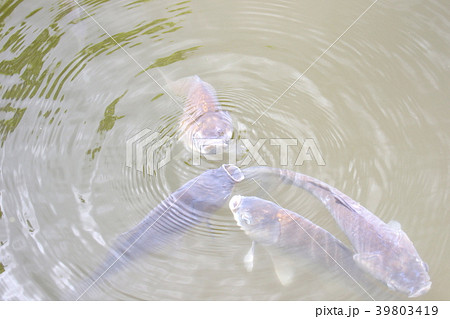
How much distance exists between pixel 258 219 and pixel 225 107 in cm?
121

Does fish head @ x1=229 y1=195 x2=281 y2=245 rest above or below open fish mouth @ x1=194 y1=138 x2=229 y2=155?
below

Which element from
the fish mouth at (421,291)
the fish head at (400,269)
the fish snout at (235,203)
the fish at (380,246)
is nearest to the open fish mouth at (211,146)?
the fish snout at (235,203)

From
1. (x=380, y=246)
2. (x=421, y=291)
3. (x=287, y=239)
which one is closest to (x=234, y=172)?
(x=287, y=239)

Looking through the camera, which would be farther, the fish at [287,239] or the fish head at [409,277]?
the fish at [287,239]

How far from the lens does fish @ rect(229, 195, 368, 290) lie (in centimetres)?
337

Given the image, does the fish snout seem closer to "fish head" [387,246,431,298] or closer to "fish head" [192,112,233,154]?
"fish head" [192,112,233,154]

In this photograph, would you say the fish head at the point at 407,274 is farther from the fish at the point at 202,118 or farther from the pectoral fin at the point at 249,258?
the fish at the point at 202,118

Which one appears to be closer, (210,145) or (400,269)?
(400,269)

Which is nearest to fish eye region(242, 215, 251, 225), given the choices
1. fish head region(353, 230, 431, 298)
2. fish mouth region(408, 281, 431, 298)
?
fish head region(353, 230, 431, 298)

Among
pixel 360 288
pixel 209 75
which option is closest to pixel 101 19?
pixel 209 75

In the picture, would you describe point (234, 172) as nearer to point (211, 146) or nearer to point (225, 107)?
point (211, 146)

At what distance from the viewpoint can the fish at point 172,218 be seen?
345cm

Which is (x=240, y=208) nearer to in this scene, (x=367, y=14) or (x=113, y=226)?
(x=113, y=226)

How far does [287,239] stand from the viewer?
136 inches
